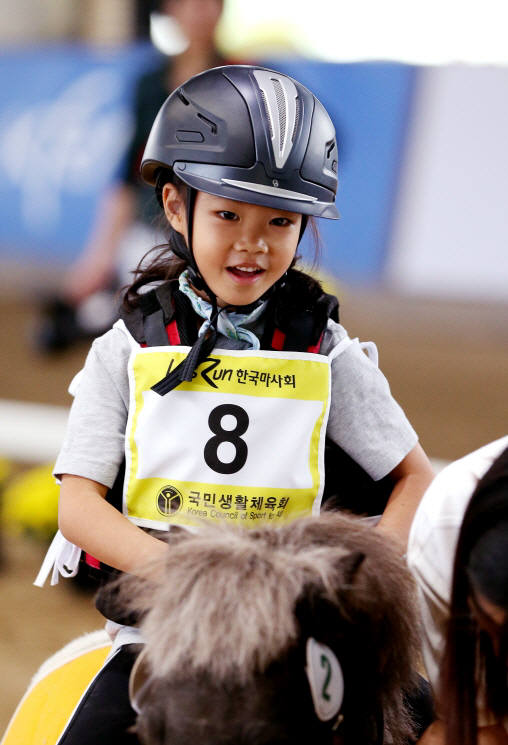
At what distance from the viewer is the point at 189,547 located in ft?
3.67

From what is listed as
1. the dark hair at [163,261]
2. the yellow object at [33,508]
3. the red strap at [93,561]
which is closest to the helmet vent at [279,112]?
the dark hair at [163,261]

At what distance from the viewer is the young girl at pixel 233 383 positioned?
1471 mm

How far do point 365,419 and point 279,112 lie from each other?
1.78 ft

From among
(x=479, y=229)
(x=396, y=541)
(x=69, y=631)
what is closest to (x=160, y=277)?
(x=396, y=541)

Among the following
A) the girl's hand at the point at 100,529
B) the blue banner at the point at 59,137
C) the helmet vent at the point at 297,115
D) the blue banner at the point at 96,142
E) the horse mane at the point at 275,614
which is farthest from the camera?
the blue banner at the point at 59,137

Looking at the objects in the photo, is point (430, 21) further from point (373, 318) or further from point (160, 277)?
point (160, 277)

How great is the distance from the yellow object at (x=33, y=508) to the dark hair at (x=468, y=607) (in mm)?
3005

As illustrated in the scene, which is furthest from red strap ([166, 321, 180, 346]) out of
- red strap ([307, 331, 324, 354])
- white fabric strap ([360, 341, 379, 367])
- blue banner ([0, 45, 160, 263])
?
blue banner ([0, 45, 160, 263])

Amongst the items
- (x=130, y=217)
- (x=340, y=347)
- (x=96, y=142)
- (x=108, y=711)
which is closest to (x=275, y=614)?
(x=108, y=711)

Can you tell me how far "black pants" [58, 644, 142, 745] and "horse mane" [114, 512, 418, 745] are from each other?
231 mm

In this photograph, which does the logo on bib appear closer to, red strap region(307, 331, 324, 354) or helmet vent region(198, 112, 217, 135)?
red strap region(307, 331, 324, 354)

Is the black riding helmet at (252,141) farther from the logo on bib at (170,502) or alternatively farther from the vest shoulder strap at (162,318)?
the logo on bib at (170,502)

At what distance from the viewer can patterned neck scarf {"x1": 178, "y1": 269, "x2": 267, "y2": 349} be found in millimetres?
1596

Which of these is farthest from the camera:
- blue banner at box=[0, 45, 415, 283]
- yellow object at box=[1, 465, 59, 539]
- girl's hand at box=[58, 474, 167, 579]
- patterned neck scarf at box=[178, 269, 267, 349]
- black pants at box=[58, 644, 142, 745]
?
blue banner at box=[0, 45, 415, 283]
